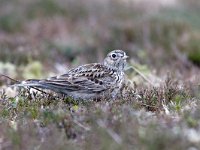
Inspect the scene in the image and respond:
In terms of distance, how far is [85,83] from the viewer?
8484 millimetres

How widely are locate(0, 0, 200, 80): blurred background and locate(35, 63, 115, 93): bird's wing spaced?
2.43 meters

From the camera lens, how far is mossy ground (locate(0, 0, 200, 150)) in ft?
19.6

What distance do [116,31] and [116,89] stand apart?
854cm

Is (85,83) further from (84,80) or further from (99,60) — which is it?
(99,60)

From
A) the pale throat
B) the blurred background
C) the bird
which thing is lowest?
the bird

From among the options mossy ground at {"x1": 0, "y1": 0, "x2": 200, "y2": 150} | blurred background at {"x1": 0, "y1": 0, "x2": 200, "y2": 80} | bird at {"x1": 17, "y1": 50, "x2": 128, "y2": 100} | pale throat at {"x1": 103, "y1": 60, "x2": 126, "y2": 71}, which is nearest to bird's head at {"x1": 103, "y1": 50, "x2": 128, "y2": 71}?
pale throat at {"x1": 103, "y1": 60, "x2": 126, "y2": 71}

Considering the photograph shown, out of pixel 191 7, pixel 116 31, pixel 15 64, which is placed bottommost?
pixel 15 64

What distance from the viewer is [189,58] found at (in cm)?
1465

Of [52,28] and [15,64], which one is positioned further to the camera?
[52,28]

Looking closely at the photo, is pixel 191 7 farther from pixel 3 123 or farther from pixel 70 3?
pixel 3 123

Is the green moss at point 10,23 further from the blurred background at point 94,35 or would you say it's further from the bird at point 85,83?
the bird at point 85,83

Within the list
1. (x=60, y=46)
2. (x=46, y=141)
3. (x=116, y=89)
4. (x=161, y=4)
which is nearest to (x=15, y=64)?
(x=60, y=46)

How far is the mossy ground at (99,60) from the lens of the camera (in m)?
5.97

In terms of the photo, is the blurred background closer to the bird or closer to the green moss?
the green moss
